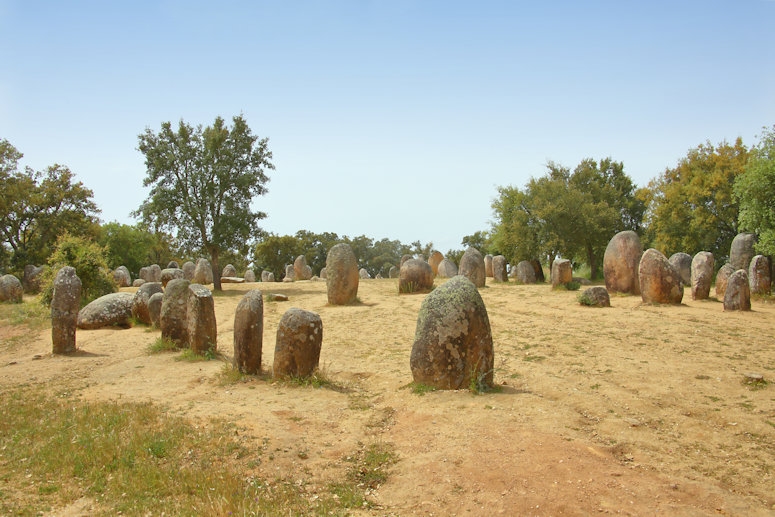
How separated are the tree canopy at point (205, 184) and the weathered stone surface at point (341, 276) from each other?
8.94 metres

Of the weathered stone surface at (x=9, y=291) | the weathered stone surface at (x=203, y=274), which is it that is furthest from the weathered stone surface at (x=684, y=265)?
the weathered stone surface at (x=9, y=291)

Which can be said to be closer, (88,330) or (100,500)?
(100,500)

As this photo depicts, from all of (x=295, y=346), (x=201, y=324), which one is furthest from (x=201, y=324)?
(x=295, y=346)

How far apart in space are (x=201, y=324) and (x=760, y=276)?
657 inches

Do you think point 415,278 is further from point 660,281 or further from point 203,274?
point 203,274

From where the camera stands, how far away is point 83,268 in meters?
19.6

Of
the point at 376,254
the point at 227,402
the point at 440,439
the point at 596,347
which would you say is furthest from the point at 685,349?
the point at 376,254

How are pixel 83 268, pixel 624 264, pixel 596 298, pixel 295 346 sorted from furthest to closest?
pixel 83 268
pixel 624 264
pixel 596 298
pixel 295 346

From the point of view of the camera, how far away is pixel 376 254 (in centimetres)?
5562

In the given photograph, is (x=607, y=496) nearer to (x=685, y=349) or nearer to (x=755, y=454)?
(x=755, y=454)

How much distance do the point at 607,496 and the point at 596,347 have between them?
6666 millimetres

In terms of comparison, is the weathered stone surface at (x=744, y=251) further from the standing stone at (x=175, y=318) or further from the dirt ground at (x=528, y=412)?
the standing stone at (x=175, y=318)

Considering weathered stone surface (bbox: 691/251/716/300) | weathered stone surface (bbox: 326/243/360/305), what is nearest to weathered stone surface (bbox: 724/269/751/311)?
weathered stone surface (bbox: 691/251/716/300)

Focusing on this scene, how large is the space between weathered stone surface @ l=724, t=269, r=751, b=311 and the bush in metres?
20.4
